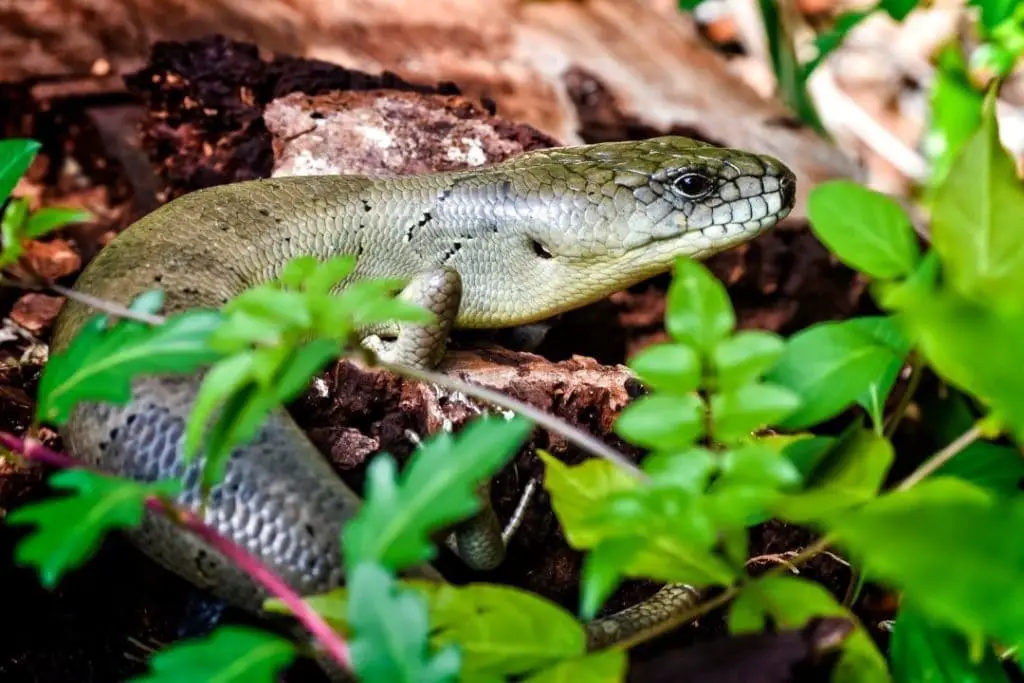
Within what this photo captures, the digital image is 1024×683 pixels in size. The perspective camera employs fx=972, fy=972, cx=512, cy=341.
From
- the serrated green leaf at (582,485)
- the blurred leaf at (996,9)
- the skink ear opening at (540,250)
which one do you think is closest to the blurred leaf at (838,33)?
the blurred leaf at (996,9)

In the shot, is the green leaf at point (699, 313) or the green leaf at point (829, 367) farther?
the green leaf at point (829, 367)

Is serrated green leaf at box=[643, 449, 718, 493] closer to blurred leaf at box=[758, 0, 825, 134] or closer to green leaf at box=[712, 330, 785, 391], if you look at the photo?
green leaf at box=[712, 330, 785, 391]

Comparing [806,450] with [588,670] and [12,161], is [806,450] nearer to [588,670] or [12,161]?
[588,670]

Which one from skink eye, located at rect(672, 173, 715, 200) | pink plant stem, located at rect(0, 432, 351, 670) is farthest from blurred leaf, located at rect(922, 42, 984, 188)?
pink plant stem, located at rect(0, 432, 351, 670)

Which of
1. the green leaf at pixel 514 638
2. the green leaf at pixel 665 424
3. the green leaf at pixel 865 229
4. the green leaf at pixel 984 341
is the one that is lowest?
the green leaf at pixel 514 638

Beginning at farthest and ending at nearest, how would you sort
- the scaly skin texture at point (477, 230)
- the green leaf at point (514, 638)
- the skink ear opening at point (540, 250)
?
the skink ear opening at point (540, 250)
the scaly skin texture at point (477, 230)
the green leaf at point (514, 638)

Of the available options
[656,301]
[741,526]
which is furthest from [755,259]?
[741,526]

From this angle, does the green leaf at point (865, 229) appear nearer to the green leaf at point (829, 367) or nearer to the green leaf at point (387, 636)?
the green leaf at point (829, 367)

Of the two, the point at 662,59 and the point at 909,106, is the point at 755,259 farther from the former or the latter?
the point at 909,106
